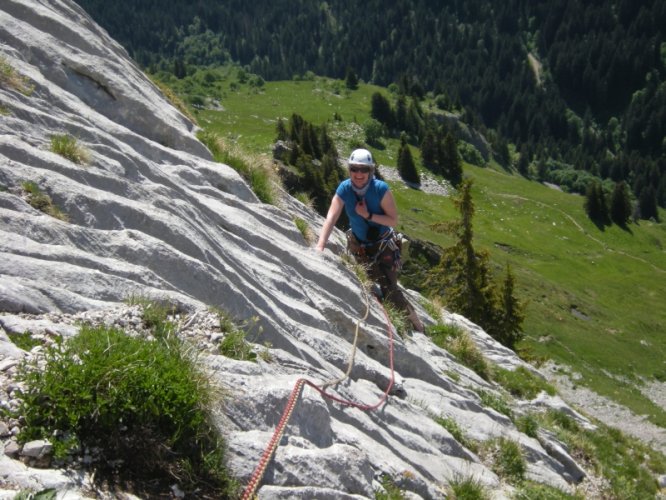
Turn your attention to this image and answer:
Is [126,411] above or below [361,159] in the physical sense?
above

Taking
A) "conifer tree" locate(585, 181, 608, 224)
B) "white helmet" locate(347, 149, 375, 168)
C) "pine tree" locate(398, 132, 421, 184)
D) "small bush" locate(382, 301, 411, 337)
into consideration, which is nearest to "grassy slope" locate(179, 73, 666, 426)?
"conifer tree" locate(585, 181, 608, 224)

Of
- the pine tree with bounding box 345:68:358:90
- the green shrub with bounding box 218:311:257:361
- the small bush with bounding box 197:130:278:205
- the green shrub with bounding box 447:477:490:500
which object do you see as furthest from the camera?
the pine tree with bounding box 345:68:358:90

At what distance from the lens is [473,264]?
44.0m

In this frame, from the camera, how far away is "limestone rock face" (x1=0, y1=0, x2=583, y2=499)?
6793mm

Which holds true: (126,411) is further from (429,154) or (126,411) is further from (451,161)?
(451,161)

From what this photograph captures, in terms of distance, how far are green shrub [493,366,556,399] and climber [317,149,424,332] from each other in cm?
379

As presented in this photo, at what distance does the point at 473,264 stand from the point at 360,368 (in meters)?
34.7

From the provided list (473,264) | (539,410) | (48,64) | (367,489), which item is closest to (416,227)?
(473,264)

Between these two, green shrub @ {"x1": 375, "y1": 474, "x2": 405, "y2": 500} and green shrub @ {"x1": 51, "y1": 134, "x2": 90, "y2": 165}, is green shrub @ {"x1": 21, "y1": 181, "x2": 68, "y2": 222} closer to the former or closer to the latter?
green shrub @ {"x1": 51, "y1": 134, "x2": 90, "y2": 165}

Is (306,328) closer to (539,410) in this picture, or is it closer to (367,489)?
(367,489)

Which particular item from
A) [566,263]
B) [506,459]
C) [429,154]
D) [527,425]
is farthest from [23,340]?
[429,154]

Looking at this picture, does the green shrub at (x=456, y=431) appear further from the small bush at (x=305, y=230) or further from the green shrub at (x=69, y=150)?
the green shrub at (x=69, y=150)

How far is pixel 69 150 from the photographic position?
391 inches

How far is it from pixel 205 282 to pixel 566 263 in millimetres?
91797
